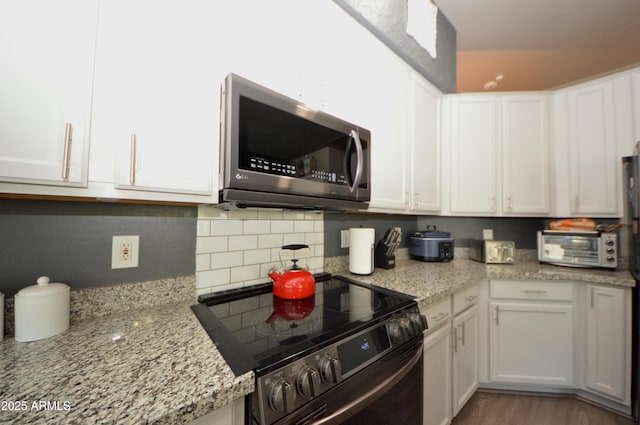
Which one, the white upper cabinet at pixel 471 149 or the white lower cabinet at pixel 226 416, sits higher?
the white upper cabinet at pixel 471 149

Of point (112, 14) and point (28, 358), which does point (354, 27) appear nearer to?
point (112, 14)

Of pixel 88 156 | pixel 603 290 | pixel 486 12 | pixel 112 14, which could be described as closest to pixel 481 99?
pixel 486 12

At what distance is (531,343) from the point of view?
168 centimetres

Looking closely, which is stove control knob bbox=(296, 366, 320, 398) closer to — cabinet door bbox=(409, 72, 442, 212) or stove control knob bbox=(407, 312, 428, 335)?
stove control knob bbox=(407, 312, 428, 335)

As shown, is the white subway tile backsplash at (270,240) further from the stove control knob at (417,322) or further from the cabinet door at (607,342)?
the cabinet door at (607,342)

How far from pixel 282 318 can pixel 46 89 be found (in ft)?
3.03

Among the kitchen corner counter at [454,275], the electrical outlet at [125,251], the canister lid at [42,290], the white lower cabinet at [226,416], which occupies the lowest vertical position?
the white lower cabinet at [226,416]

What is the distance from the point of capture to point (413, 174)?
1.74 m

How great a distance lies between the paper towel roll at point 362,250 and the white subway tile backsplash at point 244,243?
25 centimetres

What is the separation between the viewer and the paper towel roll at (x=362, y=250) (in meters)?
1.43

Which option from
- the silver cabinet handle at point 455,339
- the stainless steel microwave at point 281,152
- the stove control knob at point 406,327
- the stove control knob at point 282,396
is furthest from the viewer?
the silver cabinet handle at point 455,339

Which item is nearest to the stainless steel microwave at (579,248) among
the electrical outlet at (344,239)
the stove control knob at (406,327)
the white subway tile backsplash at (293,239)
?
the electrical outlet at (344,239)

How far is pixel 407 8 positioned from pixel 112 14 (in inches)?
68.5

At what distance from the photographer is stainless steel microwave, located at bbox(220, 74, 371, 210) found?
80 cm
